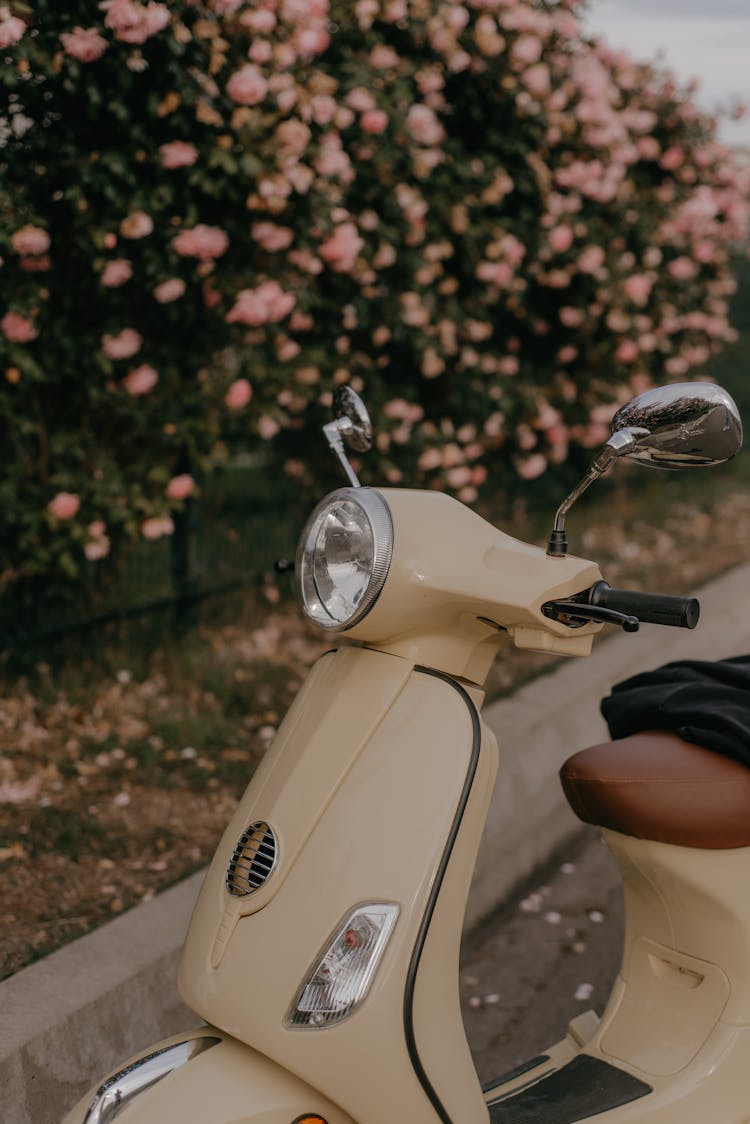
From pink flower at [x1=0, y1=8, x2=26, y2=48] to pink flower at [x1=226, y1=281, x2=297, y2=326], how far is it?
3.39 feet

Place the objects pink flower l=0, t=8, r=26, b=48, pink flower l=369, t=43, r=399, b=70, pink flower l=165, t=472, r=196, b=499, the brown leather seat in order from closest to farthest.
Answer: the brown leather seat
pink flower l=0, t=8, r=26, b=48
pink flower l=165, t=472, r=196, b=499
pink flower l=369, t=43, r=399, b=70

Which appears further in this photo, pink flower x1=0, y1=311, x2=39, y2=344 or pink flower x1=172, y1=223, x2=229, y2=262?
pink flower x1=172, y1=223, x2=229, y2=262

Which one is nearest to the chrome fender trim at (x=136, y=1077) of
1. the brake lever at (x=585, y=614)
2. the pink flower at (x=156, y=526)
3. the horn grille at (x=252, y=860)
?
the horn grille at (x=252, y=860)

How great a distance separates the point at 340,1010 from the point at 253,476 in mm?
3541

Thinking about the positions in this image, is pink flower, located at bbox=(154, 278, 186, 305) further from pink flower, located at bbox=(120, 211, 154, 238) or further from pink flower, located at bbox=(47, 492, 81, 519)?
pink flower, located at bbox=(47, 492, 81, 519)

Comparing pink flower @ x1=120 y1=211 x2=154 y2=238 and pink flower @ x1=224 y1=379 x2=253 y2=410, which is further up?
pink flower @ x1=120 y1=211 x2=154 y2=238

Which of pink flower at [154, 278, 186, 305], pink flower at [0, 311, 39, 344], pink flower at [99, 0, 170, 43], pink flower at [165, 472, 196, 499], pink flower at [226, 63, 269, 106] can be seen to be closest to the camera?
pink flower at [99, 0, 170, 43]

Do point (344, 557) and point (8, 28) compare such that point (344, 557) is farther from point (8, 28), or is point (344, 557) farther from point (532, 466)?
point (532, 466)

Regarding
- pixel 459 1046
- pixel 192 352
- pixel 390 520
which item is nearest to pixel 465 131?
pixel 192 352

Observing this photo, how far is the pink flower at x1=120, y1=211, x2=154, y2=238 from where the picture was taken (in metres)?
3.46

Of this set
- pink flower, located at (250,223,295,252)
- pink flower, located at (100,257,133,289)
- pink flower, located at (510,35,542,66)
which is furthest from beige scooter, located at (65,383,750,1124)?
pink flower, located at (510,35,542,66)

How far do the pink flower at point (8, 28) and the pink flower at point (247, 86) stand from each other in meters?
0.68

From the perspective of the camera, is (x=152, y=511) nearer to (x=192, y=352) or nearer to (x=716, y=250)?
(x=192, y=352)

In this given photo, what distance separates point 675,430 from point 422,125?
10.3 feet
